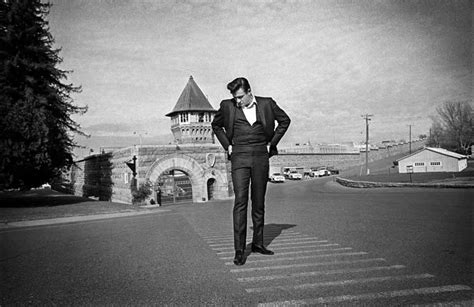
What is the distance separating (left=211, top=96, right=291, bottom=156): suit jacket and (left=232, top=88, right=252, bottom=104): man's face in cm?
11

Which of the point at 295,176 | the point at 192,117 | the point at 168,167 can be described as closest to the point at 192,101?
the point at 192,117

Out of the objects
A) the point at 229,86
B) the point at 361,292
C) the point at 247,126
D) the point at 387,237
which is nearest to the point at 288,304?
the point at 361,292

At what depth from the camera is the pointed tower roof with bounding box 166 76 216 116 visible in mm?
54781

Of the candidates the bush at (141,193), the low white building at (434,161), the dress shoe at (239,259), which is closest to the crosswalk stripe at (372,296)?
the dress shoe at (239,259)

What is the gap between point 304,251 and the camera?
13.6 ft

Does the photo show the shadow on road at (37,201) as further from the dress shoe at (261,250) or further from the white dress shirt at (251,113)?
the white dress shirt at (251,113)

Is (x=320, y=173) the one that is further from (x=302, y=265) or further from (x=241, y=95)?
(x=302, y=265)

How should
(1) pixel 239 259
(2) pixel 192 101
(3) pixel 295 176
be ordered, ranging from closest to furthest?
(1) pixel 239 259, (3) pixel 295 176, (2) pixel 192 101

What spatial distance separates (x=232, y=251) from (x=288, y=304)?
6.63 ft

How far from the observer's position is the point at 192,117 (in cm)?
5466

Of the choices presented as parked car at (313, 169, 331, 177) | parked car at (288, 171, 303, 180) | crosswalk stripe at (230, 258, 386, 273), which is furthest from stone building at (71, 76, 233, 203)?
parked car at (313, 169, 331, 177)

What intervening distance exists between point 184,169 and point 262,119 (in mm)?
20136

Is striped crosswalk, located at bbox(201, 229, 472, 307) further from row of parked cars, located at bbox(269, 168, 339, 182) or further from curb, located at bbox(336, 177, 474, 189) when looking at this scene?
row of parked cars, located at bbox(269, 168, 339, 182)

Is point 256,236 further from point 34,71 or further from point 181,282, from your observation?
point 34,71
